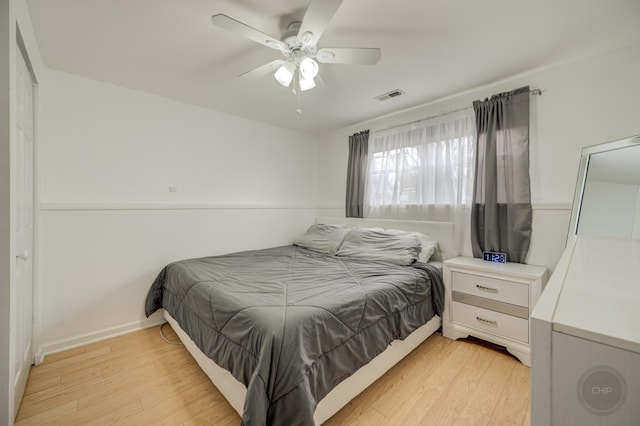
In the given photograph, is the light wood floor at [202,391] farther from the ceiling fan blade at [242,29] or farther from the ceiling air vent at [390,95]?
the ceiling air vent at [390,95]

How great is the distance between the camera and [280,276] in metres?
1.98

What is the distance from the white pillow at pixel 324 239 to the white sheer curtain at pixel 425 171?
0.49m

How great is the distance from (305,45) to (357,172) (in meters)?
2.01

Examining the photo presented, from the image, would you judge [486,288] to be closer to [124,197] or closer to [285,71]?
[285,71]

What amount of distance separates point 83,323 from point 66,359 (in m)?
0.31

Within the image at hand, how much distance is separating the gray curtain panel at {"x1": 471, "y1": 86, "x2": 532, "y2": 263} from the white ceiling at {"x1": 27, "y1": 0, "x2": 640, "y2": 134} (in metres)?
0.29

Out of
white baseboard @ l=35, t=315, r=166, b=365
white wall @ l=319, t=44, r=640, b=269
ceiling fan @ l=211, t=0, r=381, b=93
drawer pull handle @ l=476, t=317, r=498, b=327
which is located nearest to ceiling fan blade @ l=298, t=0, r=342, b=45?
ceiling fan @ l=211, t=0, r=381, b=93

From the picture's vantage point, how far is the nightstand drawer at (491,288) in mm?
1862

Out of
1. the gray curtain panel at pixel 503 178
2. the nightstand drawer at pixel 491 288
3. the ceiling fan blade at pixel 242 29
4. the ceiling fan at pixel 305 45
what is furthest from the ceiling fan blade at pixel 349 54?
the nightstand drawer at pixel 491 288

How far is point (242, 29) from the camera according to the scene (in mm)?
1339

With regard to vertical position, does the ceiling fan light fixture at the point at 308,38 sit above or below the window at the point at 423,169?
above

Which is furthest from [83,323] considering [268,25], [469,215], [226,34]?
[469,215]

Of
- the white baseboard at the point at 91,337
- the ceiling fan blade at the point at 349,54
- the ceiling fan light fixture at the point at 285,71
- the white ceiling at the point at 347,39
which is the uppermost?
the white ceiling at the point at 347,39

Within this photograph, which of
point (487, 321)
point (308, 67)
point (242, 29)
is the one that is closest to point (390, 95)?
point (308, 67)
